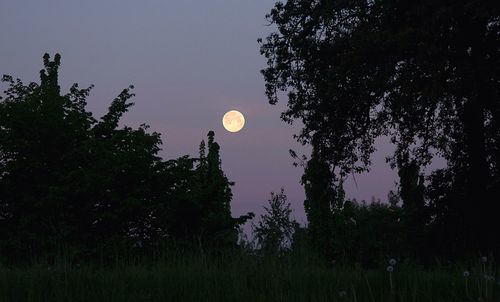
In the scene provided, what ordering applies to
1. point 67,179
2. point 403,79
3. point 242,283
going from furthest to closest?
point 67,179 → point 403,79 → point 242,283

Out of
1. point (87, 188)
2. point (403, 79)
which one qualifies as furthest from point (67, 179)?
point (403, 79)

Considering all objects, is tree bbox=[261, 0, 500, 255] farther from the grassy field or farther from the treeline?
the grassy field

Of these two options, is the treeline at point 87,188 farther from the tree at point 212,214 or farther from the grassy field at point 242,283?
the grassy field at point 242,283

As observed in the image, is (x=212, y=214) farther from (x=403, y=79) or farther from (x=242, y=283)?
(x=242, y=283)

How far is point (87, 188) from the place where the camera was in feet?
71.4

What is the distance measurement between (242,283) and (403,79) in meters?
13.2

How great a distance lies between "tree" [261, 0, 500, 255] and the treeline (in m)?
4.96

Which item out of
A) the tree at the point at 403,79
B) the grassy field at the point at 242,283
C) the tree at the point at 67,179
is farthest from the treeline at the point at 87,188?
the grassy field at the point at 242,283

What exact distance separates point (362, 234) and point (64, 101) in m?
18.2

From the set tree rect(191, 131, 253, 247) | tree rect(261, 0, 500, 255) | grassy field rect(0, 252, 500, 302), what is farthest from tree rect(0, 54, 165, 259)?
grassy field rect(0, 252, 500, 302)

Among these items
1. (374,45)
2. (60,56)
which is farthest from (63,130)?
(374,45)

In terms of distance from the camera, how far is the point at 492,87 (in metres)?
16.8

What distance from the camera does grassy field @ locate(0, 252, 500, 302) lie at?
634 cm

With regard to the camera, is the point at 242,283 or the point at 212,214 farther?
the point at 212,214
